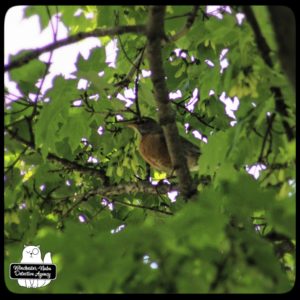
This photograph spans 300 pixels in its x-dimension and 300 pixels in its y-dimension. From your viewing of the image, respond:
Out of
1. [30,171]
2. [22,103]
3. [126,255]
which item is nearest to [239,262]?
[126,255]

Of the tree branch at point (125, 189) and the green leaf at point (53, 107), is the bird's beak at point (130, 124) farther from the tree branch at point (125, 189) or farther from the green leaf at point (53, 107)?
the green leaf at point (53, 107)

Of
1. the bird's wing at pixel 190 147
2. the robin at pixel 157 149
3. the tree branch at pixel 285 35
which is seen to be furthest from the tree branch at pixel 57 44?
the bird's wing at pixel 190 147

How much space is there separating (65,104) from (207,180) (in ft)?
2.85

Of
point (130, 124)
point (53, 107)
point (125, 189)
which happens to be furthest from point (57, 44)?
point (125, 189)

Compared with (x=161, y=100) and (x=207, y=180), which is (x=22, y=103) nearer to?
(x=161, y=100)

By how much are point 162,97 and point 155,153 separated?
48.4 inches

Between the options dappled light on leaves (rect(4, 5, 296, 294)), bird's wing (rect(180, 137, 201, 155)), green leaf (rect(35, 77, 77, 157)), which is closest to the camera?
dappled light on leaves (rect(4, 5, 296, 294))

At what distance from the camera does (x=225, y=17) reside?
2.29m

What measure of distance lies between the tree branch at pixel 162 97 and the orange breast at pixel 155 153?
3.14ft

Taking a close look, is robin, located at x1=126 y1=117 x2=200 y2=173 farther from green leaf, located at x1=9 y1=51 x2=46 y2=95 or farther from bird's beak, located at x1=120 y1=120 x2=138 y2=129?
green leaf, located at x1=9 y1=51 x2=46 y2=95

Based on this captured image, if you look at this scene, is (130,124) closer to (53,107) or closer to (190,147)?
(190,147)

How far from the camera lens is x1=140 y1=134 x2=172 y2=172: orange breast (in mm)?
Result: 3709

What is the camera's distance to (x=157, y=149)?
3.73 metres

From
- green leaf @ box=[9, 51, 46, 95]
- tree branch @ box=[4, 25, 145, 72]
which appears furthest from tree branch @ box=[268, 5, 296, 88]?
green leaf @ box=[9, 51, 46, 95]
